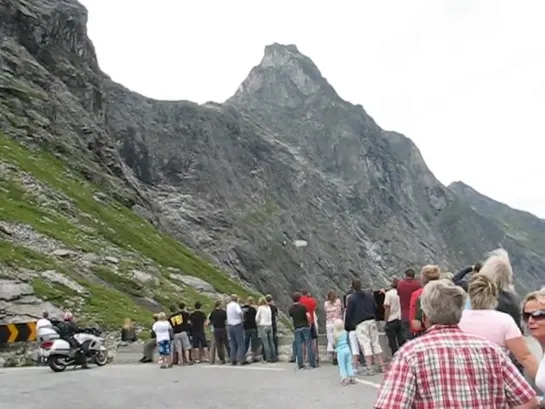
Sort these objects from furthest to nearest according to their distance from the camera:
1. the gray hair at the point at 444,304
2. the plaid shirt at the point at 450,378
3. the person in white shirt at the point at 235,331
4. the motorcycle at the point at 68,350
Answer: the person in white shirt at the point at 235,331
the motorcycle at the point at 68,350
the gray hair at the point at 444,304
the plaid shirt at the point at 450,378

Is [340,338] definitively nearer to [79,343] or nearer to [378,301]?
[378,301]

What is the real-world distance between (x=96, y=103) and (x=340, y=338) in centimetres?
10720

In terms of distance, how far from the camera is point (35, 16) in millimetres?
113438

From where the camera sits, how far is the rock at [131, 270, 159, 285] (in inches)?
2402

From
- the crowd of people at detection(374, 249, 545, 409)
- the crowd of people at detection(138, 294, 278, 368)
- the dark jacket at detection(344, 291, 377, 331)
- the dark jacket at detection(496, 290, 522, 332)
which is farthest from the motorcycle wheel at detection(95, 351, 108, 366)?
the crowd of people at detection(374, 249, 545, 409)

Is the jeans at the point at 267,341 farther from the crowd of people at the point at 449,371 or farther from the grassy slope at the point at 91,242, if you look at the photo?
the crowd of people at the point at 449,371

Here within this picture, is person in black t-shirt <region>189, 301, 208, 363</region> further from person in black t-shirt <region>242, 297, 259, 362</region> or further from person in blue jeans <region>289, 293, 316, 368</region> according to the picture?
person in blue jeans <region>289, 293, 316, 368</region>

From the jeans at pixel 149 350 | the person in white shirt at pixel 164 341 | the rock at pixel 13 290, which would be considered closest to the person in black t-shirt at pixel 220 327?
Answer: the person in white shirt at pixel 164 341

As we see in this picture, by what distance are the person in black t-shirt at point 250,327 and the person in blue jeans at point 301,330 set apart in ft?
13.8

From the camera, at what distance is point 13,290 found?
1699 inches

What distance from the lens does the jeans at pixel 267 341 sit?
2628cm

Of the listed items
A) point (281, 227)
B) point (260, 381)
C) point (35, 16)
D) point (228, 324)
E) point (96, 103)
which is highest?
point (35, 16)

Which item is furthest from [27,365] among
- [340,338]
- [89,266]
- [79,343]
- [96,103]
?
[96,103]

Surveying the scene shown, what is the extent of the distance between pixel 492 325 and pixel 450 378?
2031 mm
